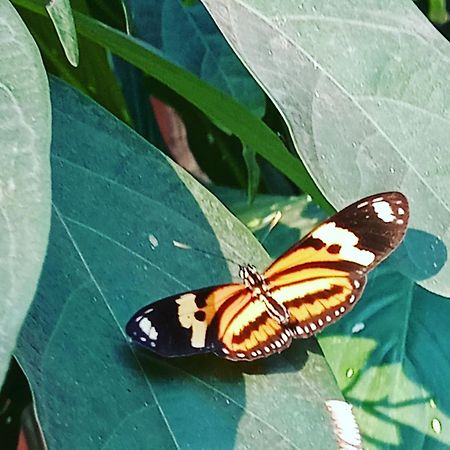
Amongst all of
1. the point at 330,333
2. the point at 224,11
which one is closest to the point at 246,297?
the point at 224,11

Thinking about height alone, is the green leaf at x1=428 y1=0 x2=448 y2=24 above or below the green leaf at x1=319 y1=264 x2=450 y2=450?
above

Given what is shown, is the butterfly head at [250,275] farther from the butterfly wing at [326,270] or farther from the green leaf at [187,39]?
the green leaf at [187,39]

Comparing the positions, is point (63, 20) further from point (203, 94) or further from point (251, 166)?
point (251, 166)

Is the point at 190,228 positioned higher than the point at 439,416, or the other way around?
the point at 190,228

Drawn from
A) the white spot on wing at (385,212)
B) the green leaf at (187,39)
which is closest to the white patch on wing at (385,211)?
the white spot on wing at (385,212)

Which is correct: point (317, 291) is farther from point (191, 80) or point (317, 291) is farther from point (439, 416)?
point (439, 416)

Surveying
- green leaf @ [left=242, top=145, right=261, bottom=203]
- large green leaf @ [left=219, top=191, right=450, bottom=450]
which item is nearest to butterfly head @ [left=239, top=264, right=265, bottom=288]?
green leaf @ [left=242, top=145, right=261, bottom=203]

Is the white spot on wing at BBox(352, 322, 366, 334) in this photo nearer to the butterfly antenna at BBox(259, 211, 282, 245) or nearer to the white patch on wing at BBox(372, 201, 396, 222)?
the butterfly antenna at BBox(259, 211, 282, 245)
